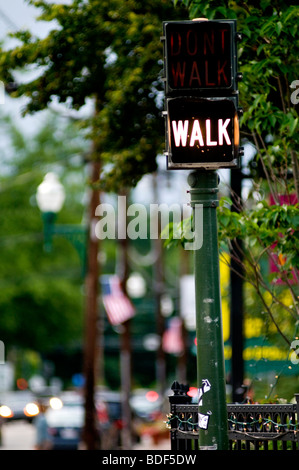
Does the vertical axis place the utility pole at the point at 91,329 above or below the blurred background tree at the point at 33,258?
below

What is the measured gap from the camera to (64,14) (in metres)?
12.9

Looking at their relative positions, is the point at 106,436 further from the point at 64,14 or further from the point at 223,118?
the point at 223,118

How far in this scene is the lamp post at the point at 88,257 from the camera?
19527 mm

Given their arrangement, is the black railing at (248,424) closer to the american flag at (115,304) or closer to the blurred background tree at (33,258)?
the american flag at (115,304)

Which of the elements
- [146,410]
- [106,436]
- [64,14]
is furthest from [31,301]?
[64,14]

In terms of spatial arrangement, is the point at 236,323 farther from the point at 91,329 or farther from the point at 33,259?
the point at 33,259

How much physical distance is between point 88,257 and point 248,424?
1681cm

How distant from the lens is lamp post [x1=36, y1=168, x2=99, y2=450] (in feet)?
64.1

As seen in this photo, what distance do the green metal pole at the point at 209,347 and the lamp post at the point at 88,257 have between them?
13171 millimetres

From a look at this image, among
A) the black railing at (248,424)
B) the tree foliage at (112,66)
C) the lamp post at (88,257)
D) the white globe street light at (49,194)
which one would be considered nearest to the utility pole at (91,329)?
the lamp post at (88,257)

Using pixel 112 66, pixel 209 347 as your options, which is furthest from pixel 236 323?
pixel 209 347

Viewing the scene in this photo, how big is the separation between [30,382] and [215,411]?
75738mm

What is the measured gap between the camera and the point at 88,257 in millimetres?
24562

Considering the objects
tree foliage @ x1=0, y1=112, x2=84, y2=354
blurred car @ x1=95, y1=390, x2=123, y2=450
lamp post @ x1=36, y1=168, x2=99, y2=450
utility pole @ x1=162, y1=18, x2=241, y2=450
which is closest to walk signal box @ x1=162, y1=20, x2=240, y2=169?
utility pole @ x1=162, y1=18, x2=241, y2=450
